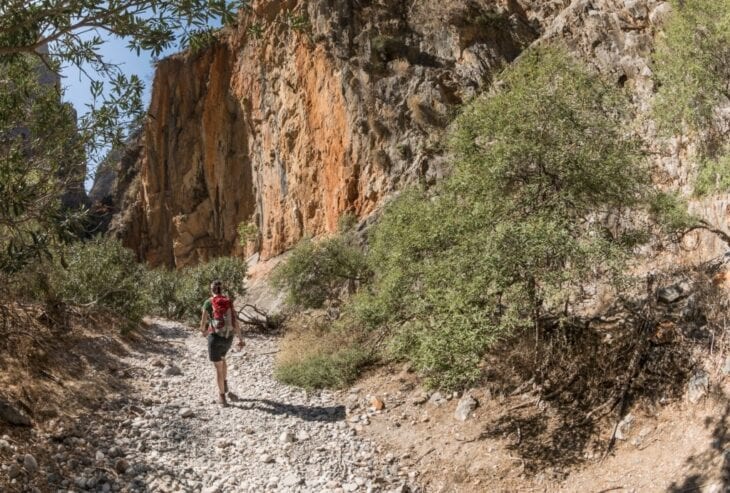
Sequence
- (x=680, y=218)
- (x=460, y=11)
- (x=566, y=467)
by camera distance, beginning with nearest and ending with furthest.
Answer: (x=566, y=467)
(x=680, y=218)
(x=460, y=11)

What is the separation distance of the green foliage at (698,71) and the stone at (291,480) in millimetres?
10642

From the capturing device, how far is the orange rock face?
75.9 ft

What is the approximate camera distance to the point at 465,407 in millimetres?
7926

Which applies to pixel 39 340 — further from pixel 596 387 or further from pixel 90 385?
pixel 596 387

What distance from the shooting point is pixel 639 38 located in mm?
16578

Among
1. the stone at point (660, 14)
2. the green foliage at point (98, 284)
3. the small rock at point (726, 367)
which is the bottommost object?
the small rock at point (726, 367)

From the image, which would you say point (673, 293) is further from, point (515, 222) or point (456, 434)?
point (456, 434)

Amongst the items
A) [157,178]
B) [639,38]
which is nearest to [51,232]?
[639,38]

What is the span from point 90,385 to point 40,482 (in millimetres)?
3127

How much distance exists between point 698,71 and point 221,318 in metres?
Result: 11.2

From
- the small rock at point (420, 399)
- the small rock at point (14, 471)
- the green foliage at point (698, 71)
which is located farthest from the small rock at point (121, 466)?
the green foliage at point (698, 71)

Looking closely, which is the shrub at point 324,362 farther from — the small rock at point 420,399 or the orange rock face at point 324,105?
the orange rock face at point 324,105

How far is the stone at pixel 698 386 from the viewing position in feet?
20.4

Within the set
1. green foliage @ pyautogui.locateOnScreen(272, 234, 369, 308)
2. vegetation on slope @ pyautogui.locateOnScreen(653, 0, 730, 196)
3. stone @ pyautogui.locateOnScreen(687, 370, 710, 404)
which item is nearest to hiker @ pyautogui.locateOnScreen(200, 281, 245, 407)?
stone @ pyautogui.locateOnScreen(687, 370, 710, 404)
